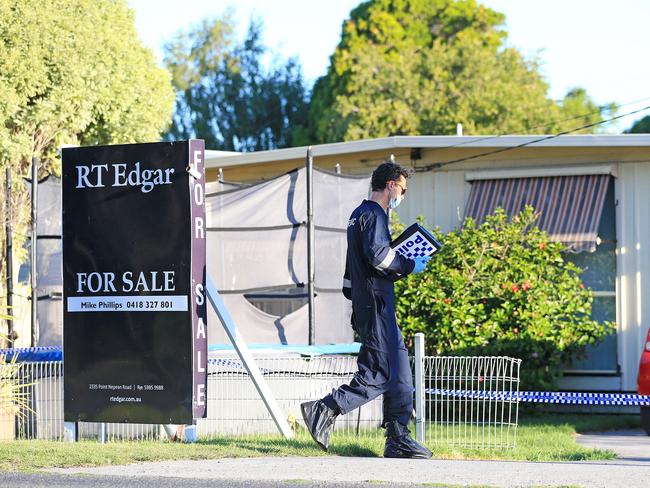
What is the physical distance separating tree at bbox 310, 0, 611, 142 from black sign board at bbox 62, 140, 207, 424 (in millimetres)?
25770

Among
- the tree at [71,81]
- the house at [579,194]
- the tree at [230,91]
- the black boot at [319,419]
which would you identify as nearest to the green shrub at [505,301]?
the house at [579,194]

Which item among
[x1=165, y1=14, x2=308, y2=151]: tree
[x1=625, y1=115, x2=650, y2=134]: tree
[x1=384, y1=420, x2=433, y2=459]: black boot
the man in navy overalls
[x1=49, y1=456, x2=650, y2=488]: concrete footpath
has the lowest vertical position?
[x1=49, y1=456, x2=650, y2=488]: concrete footpath

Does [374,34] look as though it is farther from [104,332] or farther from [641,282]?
[104,332]

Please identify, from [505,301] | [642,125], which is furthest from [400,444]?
[642,125]

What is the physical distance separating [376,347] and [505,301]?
5.56m

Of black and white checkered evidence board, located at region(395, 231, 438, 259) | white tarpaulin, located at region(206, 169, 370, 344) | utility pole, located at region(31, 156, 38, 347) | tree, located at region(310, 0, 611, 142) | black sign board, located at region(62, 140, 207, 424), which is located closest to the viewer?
black and white checkered evidence board, located at region(395, 231, 438, 259)

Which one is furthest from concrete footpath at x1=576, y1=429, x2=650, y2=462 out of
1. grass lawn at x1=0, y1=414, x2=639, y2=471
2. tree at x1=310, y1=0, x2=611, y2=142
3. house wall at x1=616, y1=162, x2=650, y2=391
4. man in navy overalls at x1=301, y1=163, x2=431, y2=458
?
tree at x1=310, y1=0, x2=611, y2=142

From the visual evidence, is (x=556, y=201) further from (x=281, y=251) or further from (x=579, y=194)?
(x=281, y=251)

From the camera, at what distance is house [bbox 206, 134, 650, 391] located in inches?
527

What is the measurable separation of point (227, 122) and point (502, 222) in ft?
113

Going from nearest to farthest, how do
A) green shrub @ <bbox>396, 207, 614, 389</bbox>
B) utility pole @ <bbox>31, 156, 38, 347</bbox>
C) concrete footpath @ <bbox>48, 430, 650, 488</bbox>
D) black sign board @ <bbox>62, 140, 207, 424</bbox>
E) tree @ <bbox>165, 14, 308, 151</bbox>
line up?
1. concrete footpath @ <bbox>48, 430, 650, 488</bbox>
2. black sign board @ <bbox>62, 140, 207, 424</bbox>
3. utility pole @ <bbox>31, 156, 38, 347</bbox>
4. green shrub @ <bbox>396, 207, 614, 389</bbox>
5. tree @ <bbox>165, 14, 308, 151</bbox>

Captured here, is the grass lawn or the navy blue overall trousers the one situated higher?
the navy blue overall trousers

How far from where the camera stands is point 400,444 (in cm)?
799

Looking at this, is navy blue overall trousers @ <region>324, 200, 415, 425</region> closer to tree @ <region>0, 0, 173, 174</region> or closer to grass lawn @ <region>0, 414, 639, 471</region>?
grass lawn @ <region>0, 414, 639, 471</region>
